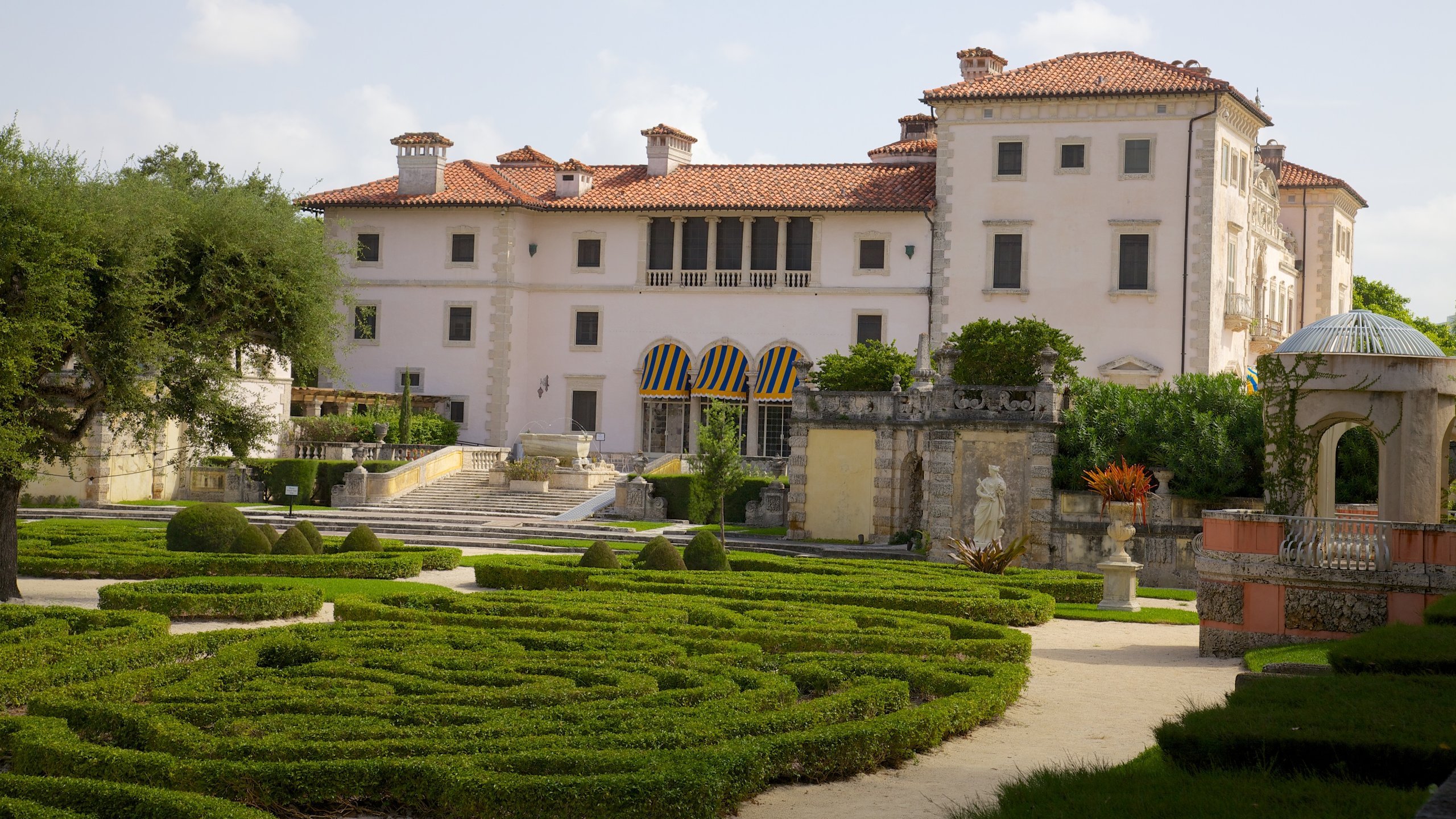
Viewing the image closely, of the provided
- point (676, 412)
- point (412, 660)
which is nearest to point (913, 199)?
point (676, 412)

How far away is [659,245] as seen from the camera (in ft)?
183

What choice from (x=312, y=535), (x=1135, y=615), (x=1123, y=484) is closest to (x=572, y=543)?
(x=312, y=535)

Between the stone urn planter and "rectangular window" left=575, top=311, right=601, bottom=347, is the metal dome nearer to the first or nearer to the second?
the stone urn planter

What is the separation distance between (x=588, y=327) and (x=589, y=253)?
9.42 feet

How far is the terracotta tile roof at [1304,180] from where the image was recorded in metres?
61.4

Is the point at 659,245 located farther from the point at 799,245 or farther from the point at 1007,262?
the point at 1007,262

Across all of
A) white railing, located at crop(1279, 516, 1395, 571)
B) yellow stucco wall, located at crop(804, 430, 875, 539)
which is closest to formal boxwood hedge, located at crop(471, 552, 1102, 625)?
white railing, located at crop(1279, 516, 1395, 571)

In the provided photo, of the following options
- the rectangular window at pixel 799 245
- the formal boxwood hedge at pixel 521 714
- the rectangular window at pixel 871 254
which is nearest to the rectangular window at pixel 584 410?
the rectangular window at pixel 799 245

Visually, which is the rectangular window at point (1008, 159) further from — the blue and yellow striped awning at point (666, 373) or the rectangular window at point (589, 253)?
the rectangular window at point (589, 253)

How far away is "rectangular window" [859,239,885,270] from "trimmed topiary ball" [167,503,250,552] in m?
30.7

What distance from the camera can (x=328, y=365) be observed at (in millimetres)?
23797

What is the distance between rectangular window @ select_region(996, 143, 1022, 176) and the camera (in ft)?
164

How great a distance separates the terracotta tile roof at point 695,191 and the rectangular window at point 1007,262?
309 cm

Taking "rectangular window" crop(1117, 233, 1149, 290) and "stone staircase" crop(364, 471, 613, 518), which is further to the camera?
"rectangular window" crop(1117, 233, 1149, 290)
